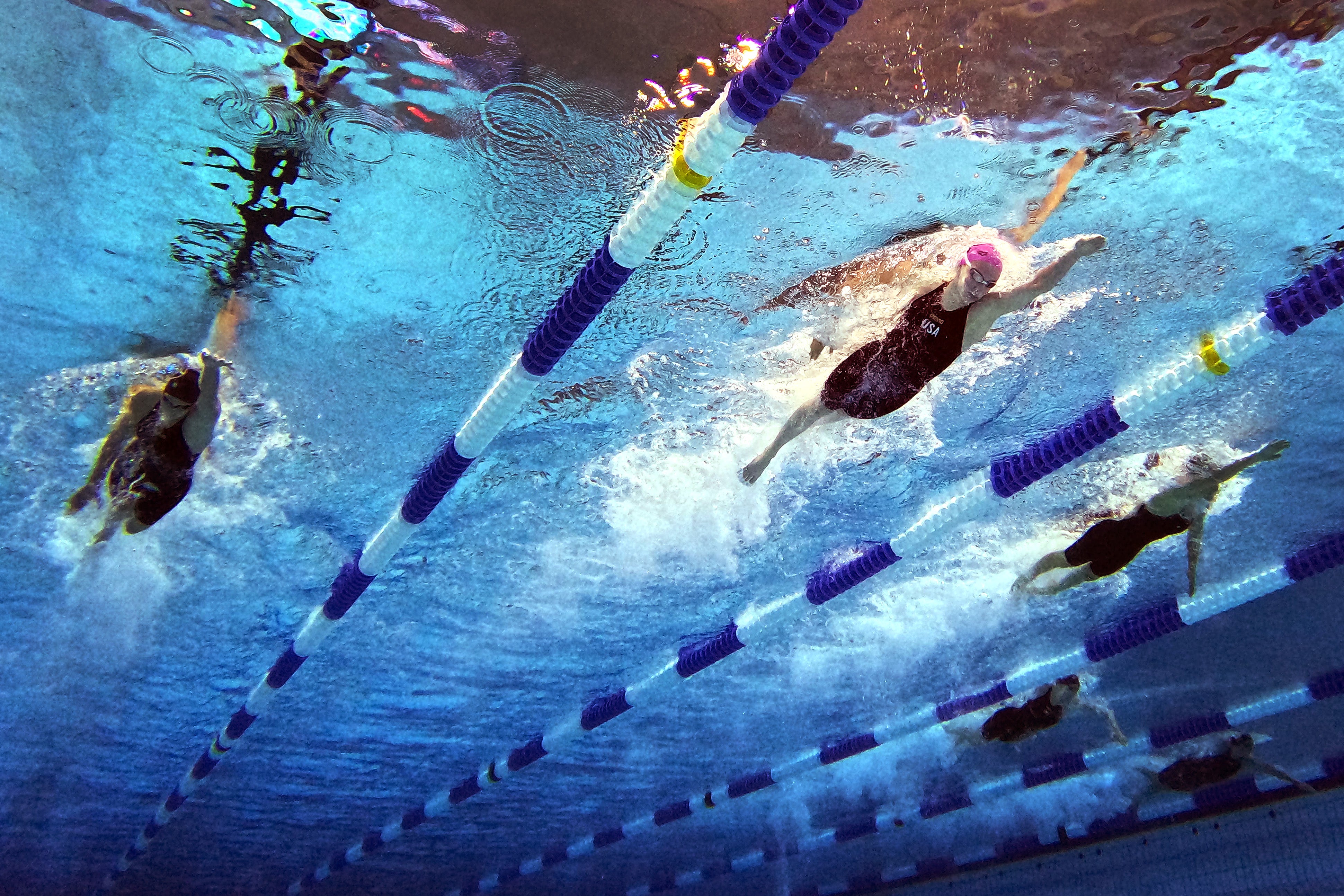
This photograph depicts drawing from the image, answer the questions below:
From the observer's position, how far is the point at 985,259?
10.4ft

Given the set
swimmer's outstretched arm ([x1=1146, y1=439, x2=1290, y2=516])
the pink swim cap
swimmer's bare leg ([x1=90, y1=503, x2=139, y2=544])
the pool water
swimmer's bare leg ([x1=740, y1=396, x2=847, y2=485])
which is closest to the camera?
the pool water

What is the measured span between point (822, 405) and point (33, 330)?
3557mm

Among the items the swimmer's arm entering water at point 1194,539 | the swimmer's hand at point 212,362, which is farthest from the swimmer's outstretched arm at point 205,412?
the swimmer's arm entering water at point 1194,539

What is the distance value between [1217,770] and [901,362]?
15.2ft

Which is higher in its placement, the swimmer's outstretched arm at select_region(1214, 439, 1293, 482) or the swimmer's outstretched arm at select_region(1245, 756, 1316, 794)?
the swimmer's outstretched arm at select_region(1214, 439, 1293, 482)

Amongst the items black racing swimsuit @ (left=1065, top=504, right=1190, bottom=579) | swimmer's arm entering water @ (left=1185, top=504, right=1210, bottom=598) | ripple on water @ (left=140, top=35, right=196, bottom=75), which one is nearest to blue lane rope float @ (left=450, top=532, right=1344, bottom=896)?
swimmer's arm entering water @ (left=1185, top=504, right=1210, bottom=598)

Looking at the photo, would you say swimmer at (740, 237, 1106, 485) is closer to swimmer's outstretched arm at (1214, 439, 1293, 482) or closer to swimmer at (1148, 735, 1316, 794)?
swimmer's outstretched arm at (1214, 439, 1293, 482)

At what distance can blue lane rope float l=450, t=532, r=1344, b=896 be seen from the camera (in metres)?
4.77

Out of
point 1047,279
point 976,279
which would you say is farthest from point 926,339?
point 1047,279

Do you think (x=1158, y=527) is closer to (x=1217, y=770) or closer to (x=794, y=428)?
(x=794, y=428)

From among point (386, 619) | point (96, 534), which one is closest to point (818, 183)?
point (386, 619)

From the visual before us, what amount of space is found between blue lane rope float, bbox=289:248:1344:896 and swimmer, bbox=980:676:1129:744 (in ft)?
0.77

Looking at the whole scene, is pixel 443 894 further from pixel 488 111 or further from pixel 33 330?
pixel 488 111

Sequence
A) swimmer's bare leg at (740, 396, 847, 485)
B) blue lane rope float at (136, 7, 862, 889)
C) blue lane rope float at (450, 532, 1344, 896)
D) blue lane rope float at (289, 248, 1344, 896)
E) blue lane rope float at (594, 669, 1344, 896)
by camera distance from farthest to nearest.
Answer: blue lane rope float at (594, 669, 1344, 896) < blue lane rope float at (450, 532, 1344, 896) < swimmer's bare leg at (740, 396, 847, 485) < blue lane rope float at (289, 248, 1344, 896) < blue lane rope float at (136, 7, 862, 889)
